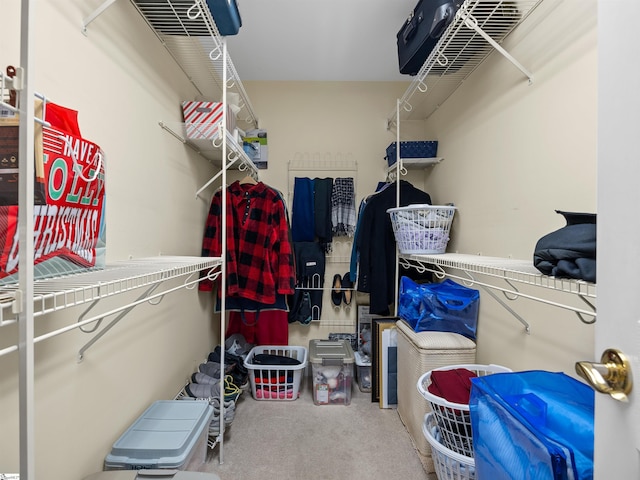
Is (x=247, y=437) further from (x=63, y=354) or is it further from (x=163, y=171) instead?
(x=163, y=171)

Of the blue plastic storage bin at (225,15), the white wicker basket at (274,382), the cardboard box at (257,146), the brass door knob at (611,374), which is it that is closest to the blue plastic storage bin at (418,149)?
the cardboard box at (257,146)

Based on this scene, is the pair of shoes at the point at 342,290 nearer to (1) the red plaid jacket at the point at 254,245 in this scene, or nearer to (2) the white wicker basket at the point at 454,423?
(1) the red plaid jacket at the point at 254,245

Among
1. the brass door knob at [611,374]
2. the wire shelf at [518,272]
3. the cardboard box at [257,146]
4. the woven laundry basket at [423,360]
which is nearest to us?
the brass door knob at [611,374]

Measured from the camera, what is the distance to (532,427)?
2.41 ft

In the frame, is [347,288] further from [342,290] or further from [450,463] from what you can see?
[450,463]

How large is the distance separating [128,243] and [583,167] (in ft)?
6.08

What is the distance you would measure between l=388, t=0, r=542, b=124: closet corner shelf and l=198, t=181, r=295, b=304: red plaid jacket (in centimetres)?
131

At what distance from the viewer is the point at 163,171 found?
1.77m

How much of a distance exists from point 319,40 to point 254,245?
155 cm

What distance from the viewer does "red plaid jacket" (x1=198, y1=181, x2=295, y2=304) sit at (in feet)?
7.84

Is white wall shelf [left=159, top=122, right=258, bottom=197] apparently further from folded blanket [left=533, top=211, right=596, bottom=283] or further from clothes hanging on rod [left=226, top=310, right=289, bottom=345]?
folded blanket [left=533, top=211, right=596, bottom=283]

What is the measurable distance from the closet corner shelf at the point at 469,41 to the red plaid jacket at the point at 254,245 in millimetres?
1309

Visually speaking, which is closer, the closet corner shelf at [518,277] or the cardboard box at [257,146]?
the closet corner shelf at [518,277]

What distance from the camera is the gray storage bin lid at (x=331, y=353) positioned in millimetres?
2273
